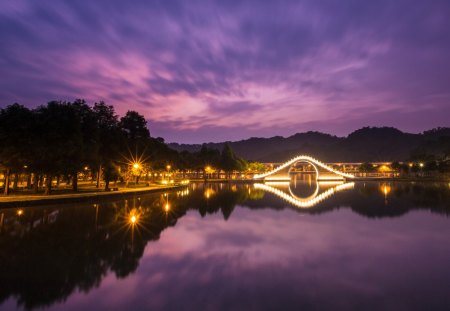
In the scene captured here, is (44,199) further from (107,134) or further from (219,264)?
(219,264)

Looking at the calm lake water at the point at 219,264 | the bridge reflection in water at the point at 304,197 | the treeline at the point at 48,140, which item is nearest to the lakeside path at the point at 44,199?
the treeline at the point at 48,140

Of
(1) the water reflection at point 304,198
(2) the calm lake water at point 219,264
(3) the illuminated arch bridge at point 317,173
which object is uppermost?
(3) the illuminated arch bridge at point 317,173

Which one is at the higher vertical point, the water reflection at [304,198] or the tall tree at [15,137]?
the tall tree at [15,137]

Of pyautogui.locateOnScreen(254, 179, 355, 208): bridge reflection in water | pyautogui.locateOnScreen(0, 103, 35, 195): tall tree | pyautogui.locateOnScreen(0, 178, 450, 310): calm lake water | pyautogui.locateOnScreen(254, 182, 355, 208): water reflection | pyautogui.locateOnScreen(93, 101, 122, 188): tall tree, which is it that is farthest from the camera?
pyautogui.locateOnScreen(93, 101, 122, 188): tall tree

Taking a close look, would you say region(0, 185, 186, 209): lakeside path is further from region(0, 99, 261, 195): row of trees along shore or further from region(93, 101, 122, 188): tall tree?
region(93, 101, 122, 188): tall tree

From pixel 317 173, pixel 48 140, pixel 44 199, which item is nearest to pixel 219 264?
pixel 44 199

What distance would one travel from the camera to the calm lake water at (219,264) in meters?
7.49

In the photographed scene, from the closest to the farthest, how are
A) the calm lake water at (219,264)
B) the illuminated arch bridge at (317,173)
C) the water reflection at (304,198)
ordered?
the calm lake water at (219,264)
the water reflection at (304,198)
the illuminated arch bridge at (317,173)

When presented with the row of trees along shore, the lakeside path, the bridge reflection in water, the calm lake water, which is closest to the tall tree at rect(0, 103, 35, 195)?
the row of trees along shore

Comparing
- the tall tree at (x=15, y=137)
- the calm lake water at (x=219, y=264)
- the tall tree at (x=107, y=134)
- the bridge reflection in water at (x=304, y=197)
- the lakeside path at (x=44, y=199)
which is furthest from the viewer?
the tall tree at (x=107, y=134)

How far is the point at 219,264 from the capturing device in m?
10.6

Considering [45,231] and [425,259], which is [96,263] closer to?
[45,231]

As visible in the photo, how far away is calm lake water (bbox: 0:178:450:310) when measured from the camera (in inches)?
295

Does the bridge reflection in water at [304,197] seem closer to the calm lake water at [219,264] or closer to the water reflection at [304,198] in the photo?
the water reflection at [304,198]
